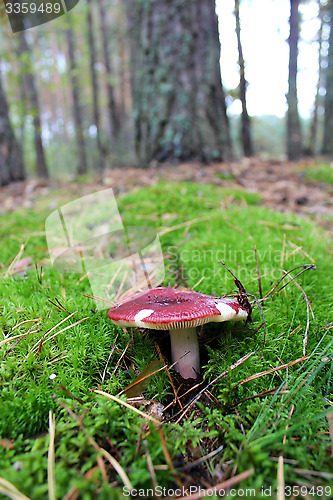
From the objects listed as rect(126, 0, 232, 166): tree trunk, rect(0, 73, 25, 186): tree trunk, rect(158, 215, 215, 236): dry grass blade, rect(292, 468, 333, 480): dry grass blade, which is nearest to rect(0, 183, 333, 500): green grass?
rect(292, 468, 333, 480): dry grass blade

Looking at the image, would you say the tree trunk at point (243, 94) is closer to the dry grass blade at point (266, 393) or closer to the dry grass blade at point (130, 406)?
the dry grass blade at point (266, 393)

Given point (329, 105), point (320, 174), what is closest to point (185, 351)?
point (320, 174)

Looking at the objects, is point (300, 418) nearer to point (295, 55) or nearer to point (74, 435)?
point (74, 435)

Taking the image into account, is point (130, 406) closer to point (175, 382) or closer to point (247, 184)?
point (175, 382)

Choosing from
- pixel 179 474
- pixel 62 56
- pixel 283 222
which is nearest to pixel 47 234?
pixel 283 222

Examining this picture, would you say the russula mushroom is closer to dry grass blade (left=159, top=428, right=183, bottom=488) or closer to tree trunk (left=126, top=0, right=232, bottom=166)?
dry grass blade (left=159, top=428, right=183, bottom=488)

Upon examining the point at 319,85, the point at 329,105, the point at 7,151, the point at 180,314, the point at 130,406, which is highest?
the point at 319,85

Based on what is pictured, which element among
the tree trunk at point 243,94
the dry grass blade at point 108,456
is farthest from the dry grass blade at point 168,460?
the tree trunk at point 243,94
